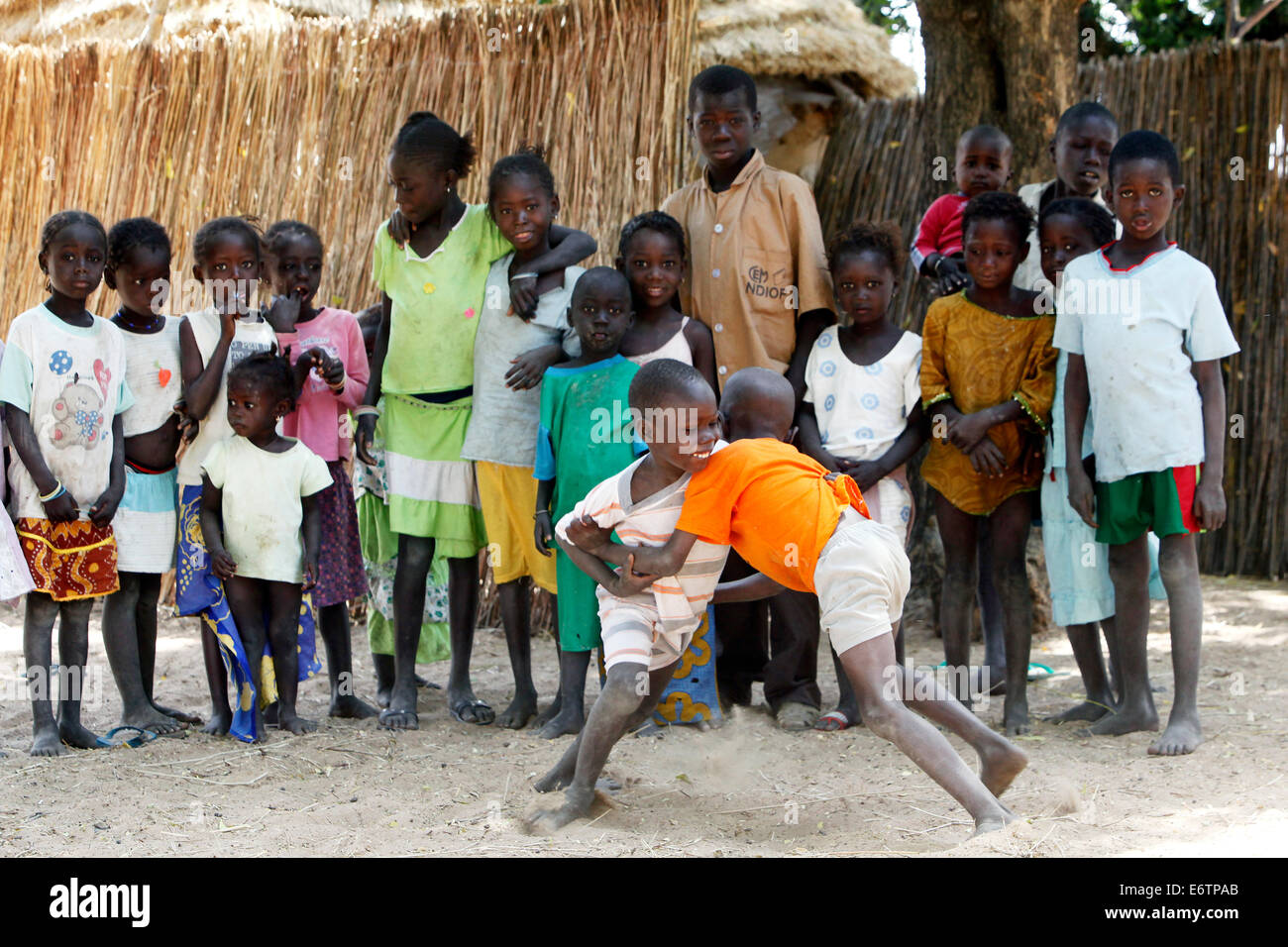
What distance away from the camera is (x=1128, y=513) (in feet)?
12.2

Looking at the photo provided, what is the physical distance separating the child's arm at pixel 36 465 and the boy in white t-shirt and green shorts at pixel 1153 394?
9.95 ft

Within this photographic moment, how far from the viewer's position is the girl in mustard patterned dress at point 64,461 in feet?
12.2

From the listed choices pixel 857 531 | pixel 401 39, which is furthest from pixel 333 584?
pixel 401 39

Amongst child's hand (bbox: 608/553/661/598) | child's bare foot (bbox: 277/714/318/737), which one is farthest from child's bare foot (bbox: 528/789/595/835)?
child's bare foot (bbox: 277/714/318/737)

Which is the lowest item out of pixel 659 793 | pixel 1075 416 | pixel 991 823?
pixel 659 793

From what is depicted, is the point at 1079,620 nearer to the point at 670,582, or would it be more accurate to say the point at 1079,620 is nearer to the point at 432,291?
the point at 670,582

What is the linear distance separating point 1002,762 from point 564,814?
3.40ft

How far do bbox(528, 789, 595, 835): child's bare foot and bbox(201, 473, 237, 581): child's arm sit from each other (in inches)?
56.7

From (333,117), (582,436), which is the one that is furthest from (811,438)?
(333,117)

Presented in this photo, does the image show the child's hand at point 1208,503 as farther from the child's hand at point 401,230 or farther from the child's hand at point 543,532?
the child's hand at point 401,230

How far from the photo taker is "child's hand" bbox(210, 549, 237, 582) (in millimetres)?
3832

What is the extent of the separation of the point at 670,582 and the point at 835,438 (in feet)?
3.39

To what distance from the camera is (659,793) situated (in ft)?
10.9

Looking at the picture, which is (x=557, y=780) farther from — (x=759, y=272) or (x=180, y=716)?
(x=759, y=272)
